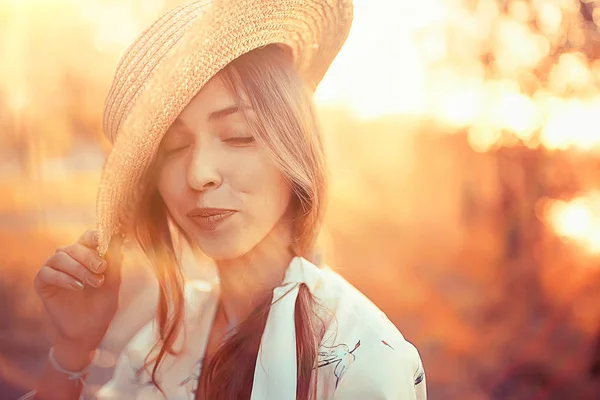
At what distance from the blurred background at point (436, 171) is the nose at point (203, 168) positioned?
56cm

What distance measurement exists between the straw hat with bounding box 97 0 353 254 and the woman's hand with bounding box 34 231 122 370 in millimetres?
104

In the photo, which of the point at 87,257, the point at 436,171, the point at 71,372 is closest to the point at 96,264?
the point at 87,257

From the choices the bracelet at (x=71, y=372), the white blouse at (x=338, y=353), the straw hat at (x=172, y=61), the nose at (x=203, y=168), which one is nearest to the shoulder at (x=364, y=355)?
the white blouse at (x=338, y=353)

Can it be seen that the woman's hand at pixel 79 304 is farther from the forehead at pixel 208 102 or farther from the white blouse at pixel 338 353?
the forehead at pixel 208 102

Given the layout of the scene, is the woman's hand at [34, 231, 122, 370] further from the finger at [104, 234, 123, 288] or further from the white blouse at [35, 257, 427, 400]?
the white blouse at [35, 257, 427, 400]

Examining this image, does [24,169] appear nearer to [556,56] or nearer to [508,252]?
[508,252]

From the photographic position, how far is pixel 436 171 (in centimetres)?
173

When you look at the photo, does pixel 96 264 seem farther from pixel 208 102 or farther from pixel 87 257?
pixel 208 102

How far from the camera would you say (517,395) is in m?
1.91

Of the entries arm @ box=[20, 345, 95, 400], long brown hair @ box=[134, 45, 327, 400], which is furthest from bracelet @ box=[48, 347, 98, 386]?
long brown hair @ box=[134, 45, 327, 400]

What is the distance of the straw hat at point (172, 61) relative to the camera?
0.73 meters

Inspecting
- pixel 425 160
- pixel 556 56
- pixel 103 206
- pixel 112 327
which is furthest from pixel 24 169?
pixel 556 56

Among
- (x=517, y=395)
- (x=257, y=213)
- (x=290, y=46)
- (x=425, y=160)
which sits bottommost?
(x=517, y=395)

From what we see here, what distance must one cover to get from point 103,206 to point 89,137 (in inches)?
24.4
